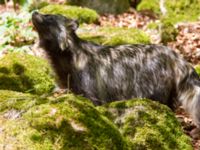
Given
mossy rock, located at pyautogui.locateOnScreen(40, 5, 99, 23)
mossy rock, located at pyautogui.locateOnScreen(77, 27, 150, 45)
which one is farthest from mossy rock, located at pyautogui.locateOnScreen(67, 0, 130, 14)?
mossy rock, located at pyautogui.locateOnScreen(77, 27, 150, 45)

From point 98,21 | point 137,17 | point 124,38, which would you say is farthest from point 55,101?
point 137,17

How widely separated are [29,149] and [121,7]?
1199 cm

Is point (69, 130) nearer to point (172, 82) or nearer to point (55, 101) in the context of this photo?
point (55, 101)

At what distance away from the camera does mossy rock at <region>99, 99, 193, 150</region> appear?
3.69 meters

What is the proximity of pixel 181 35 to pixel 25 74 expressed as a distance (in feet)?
17.8

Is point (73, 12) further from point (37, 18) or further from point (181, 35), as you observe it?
point (37, 18)

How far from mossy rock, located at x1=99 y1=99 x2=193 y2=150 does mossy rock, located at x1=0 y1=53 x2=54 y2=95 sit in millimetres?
2329

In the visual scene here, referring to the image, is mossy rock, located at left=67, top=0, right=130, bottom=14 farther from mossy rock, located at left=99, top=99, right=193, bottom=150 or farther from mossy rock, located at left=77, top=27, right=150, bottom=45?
mossy rock, located at left=99, top=99, right=193, bottom=150

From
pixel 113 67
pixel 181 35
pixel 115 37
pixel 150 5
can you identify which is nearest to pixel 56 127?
pixel 113 67

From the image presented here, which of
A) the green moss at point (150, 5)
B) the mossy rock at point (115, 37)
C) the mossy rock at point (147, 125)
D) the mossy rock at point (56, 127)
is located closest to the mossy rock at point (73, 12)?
the mossy rock at point (115, 37)

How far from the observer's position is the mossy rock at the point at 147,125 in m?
3.69

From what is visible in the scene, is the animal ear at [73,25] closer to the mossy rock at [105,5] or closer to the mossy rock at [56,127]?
the mossy rock at [56,127]

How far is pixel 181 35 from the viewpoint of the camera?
425 inches

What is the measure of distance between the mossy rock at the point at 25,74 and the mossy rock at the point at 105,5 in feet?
25.4
